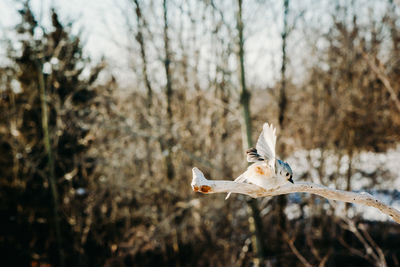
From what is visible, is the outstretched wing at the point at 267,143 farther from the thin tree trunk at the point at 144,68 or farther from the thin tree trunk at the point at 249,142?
the thin tree trunk at the point at 144,68

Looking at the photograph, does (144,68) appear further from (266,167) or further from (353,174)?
(266,167)

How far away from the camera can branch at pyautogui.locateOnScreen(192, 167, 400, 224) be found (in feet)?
2.72

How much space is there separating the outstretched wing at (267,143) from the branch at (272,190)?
0.28ft

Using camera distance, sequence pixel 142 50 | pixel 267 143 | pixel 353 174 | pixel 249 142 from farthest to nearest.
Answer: pixel 353 174 → pixel 142 50 → pixel 249 142 → pixel 267 143

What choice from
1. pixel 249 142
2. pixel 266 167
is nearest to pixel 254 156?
pixel 266 167

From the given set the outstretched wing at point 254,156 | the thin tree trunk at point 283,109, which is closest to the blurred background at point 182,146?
the thin tree trunk at point 283,109

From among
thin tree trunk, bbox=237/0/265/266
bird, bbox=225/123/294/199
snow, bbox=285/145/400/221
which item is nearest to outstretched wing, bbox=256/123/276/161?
bird, bbox=225/123/294/199

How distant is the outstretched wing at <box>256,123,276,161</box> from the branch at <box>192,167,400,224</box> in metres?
0.09

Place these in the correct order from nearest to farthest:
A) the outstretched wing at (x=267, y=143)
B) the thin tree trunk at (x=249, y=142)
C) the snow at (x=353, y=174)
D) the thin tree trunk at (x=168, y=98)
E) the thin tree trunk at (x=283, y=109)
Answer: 1. the outstretched wing at (x=267, y=143)
2. the thin tree trunk at (x=249, y=142)
3. the thin tree trunk at (x=283, y=109)
4. the thin tree trunk at (x=168, y=98)
5. the snow at (x=353, y=174)

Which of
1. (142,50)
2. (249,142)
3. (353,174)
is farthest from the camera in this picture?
(353,174)

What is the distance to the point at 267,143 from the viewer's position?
844 mm

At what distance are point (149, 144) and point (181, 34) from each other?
239 centimetres

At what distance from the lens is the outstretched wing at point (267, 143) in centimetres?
81

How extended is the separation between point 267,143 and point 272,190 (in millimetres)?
128
